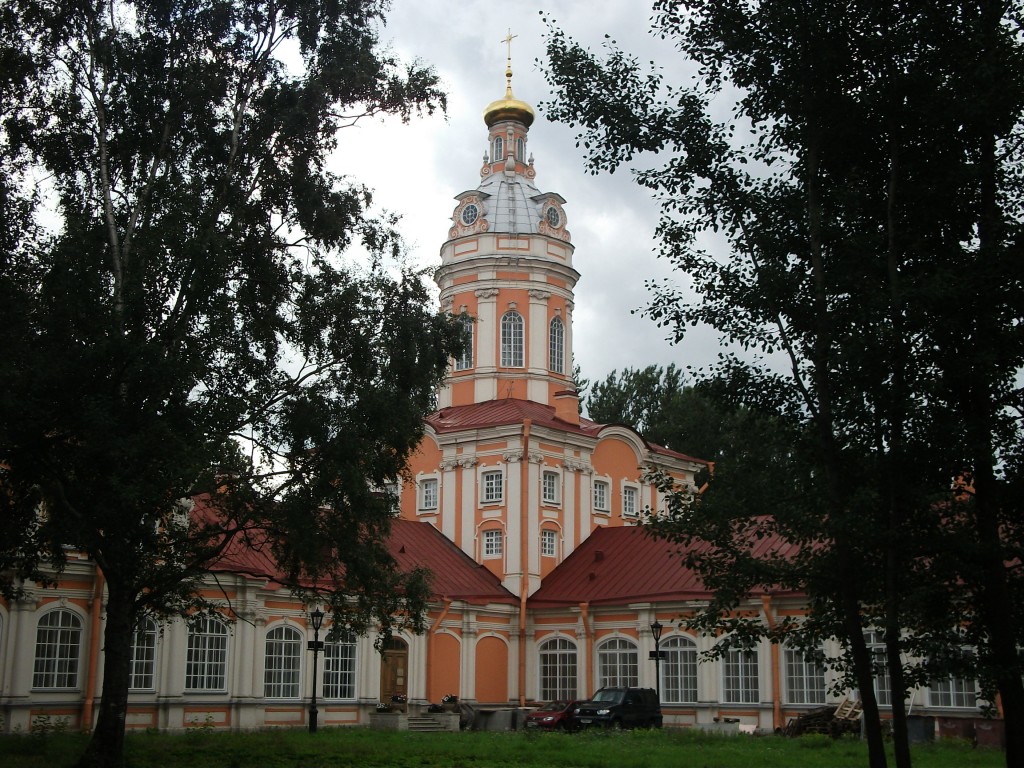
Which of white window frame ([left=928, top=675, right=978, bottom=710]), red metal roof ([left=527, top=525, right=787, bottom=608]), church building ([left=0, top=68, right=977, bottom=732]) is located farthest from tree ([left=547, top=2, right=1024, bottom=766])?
red metal roof ([left=527, top=525, right=787, bottom=608])

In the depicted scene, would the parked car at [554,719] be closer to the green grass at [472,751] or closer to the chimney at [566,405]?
the green grass at [472,751]

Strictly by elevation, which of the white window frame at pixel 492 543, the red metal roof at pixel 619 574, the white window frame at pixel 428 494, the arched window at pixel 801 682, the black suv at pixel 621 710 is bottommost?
the black suv at pixel 621 710

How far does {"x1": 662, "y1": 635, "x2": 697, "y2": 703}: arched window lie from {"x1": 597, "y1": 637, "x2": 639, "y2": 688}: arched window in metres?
1.02

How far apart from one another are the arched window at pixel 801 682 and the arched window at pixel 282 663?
12942mm

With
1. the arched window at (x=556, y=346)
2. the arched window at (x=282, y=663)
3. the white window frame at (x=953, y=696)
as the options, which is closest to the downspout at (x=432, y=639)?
the arched window at (x=282, y=663)

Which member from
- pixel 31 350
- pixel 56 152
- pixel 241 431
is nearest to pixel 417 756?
pixel 241 431

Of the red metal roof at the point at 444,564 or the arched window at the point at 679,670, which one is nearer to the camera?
the arched window at the point at 679,670

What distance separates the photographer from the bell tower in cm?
4084

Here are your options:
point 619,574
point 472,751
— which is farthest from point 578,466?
point 472,751

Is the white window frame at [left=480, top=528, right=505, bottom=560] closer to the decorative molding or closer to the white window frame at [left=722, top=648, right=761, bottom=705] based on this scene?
the decorative molding

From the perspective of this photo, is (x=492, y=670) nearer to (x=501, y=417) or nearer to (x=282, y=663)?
(x=282, y=663)

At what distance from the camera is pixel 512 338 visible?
1618 inches

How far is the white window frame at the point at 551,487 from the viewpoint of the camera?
38281 mm

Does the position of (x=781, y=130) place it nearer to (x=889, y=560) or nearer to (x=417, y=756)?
(x=889, y=560)
